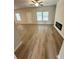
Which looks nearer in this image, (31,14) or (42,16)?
(42,16)

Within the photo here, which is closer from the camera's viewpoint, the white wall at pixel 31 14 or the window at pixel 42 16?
the white wall at pixel 31 14

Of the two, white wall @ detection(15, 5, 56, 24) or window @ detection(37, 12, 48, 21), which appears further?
window @ detection(37, 12, 48, 21)

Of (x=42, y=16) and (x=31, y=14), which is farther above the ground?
(x=31, y=14)

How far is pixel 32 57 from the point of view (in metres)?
3.31
